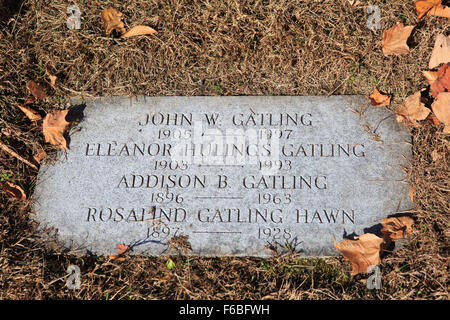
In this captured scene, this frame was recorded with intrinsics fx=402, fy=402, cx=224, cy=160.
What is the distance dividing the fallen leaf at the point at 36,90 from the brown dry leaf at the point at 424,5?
3242 millimetres

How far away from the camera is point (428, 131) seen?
307cm

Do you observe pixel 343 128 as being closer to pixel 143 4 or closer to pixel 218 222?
pixel 218 222

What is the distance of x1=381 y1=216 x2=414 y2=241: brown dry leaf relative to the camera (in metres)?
2.81

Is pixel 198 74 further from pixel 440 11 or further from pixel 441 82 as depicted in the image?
pixel 440 11

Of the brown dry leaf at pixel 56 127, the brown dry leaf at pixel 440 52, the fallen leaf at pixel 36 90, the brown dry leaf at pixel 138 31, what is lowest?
the brown dry leaf at pixel 56 127

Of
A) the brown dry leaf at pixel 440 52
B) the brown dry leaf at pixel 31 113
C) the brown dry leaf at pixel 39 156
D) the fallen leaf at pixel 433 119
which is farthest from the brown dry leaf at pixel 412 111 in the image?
the brown dry leaf at pixel 31 113

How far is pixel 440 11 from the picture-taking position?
337 cm

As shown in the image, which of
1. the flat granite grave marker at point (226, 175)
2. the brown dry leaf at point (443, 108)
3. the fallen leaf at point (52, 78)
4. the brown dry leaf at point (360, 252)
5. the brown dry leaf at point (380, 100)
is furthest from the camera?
the fallen leaf at point (52, 78)

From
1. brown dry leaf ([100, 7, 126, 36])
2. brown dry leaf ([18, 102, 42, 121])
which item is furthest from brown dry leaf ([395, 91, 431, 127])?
brown dry leaf ([18, 102, 42, 121])

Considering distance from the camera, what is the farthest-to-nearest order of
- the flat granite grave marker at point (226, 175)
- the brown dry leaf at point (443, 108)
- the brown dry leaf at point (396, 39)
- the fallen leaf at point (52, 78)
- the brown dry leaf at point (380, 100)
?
the fallen leaf at point (52, 78) < the brown dry leaf at point (396, 39) < the brown dry leaf at point (380, 100) < the brown dry leaf at point (443, 108) < the flat granite grave marker at point (226, 175)

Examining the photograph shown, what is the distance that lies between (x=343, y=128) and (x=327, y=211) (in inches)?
26.9

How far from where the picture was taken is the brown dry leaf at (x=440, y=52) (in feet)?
10.6

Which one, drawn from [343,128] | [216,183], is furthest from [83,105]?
[343,128]

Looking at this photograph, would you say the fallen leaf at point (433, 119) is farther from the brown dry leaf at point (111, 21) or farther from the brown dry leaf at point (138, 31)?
the brown dry leaf at point (111, 21)
